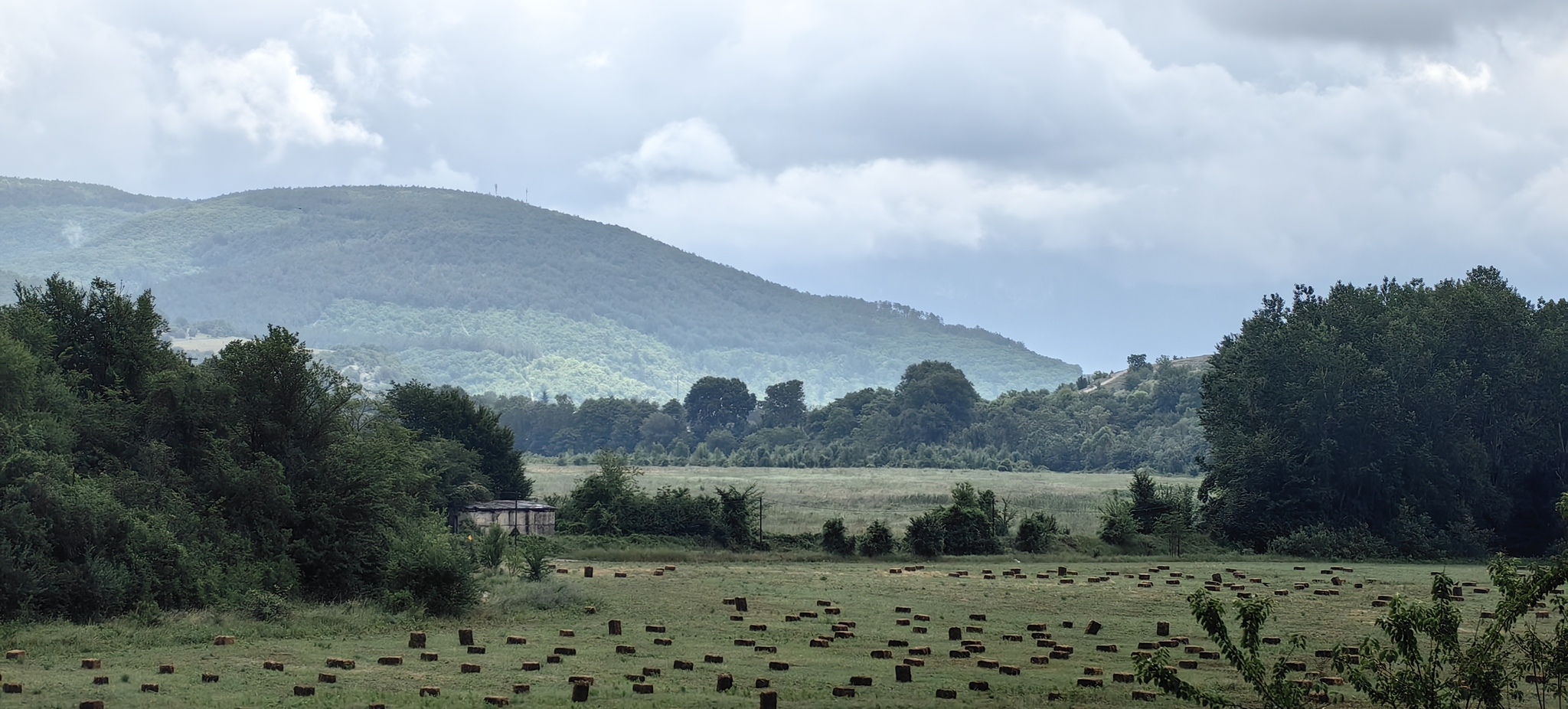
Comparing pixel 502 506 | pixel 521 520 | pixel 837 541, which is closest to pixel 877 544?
pixel 837 541

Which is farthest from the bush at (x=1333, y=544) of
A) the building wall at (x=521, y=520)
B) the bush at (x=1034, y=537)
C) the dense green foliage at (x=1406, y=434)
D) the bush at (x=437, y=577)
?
the bush at (x=437, y=577)

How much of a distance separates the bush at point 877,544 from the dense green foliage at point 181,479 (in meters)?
21.6

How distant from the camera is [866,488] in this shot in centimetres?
11006

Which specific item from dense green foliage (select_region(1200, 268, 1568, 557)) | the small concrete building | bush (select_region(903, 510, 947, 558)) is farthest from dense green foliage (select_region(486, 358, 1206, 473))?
the small concrete building

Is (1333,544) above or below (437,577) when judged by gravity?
above

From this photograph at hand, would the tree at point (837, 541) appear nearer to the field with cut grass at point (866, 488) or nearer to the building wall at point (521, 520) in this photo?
the field with cut grass at point (866, 488)

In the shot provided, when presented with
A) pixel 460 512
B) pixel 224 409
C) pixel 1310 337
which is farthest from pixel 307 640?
pixel 1310 337

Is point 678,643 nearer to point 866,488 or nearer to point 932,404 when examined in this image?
point 866,488

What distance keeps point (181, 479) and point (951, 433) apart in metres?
148

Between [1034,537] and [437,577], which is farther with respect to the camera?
[1034,537]

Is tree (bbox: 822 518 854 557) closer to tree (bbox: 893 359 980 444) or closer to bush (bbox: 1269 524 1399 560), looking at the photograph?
bush (bbox: 1269 524 1399 560)

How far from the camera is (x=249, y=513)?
37.3 m

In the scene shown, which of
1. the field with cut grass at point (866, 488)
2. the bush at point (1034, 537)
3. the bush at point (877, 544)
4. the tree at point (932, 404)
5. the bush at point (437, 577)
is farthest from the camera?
the tree at point (932, 404)

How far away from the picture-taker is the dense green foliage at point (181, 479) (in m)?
32.4
